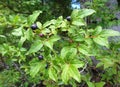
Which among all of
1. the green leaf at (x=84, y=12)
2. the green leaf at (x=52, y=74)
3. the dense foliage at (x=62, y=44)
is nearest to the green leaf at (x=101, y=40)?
the dense foliage at (x=62, y=44)

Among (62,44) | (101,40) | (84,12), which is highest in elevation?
(84,12)

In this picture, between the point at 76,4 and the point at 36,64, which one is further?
the point at 76,4

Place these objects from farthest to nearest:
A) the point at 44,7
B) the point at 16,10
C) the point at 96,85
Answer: the point at 44,7 → the point at 16,10 → the point at 96,85

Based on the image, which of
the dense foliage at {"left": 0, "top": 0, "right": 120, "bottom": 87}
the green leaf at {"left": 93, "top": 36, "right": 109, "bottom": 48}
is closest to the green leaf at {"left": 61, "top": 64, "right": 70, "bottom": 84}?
the dense foliage at {"left": 0, "top": 0, "right": 120, "bottom": 87}

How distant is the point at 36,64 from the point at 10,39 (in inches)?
62.6

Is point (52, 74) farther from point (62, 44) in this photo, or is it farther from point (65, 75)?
point (62, 44)

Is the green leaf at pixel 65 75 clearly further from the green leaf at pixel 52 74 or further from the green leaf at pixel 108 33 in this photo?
the green leaf at pixel 108 33

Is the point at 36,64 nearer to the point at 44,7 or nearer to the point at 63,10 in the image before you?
the point at 44,7

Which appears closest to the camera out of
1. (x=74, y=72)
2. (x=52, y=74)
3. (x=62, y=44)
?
(x=74, y=72)

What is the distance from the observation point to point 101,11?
3.21 metres

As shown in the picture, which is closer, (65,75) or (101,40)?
(65,75)

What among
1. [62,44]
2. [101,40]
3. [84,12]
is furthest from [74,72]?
[62,44]

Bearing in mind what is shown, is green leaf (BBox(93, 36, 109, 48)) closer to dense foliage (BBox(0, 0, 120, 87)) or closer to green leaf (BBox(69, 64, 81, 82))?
dense foliage (BBox(0, 0, 120, 87))

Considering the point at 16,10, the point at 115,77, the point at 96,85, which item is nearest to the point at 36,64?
the point at 96,85
